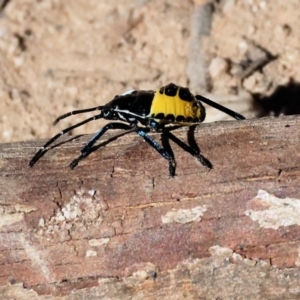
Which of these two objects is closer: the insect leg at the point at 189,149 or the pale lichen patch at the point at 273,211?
the pale lichen patch at the point at 273,211

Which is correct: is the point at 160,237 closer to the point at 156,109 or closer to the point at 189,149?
the point at 189,149

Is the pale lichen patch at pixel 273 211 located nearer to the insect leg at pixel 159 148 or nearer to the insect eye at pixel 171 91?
the insect leg at pixel 159 148

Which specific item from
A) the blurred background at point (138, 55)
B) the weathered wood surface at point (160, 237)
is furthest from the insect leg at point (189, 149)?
the blurred background at point (138, 55)

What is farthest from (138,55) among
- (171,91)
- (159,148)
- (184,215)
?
(184,215)

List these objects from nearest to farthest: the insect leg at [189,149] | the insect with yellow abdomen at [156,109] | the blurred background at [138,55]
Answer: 1. the insect leg at [189,149]
2. the insect with yellow abdomen at [156,109]
3. the blurred background at [138,55]

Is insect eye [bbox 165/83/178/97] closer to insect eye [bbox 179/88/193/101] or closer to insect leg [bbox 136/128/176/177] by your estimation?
insect eye [bbox 179/88/193/101]
